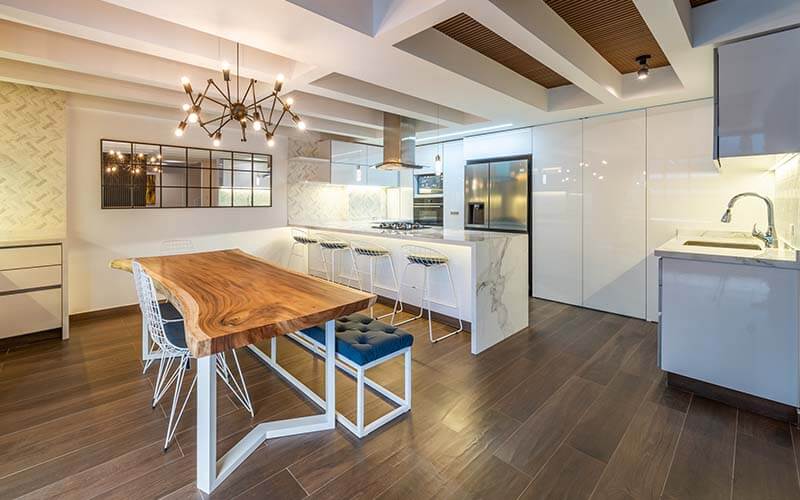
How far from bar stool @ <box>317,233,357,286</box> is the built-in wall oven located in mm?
1953

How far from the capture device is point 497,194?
5434 millimetres

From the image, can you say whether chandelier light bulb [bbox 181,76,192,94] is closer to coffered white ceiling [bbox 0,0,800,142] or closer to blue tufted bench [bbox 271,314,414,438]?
coffered white ceiling [bbox 0,0,800,142]

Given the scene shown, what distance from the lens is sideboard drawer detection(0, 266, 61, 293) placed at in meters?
3.29

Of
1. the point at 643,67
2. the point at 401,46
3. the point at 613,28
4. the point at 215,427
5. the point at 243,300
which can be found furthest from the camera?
the point at 643,67

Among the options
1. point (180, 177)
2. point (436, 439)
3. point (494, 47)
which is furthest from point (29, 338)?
point (494, 47)

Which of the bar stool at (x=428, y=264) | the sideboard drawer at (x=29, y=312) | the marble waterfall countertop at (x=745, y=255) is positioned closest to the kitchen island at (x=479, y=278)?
the bar stool at (x=428, y=264)

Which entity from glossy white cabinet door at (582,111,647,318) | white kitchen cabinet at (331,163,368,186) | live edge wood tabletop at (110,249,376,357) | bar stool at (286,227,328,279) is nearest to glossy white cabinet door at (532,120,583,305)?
glossy white cabinet door at (582,111,647,318)

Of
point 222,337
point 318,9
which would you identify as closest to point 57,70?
point 318,9

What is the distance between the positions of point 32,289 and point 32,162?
132cm

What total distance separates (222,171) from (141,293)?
3.37 metres

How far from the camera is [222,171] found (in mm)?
5250

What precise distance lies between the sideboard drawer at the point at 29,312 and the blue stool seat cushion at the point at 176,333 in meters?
2.17

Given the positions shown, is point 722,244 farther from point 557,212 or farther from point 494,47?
point 494,47

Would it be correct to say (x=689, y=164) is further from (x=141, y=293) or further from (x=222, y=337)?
(x=141, y=293)
